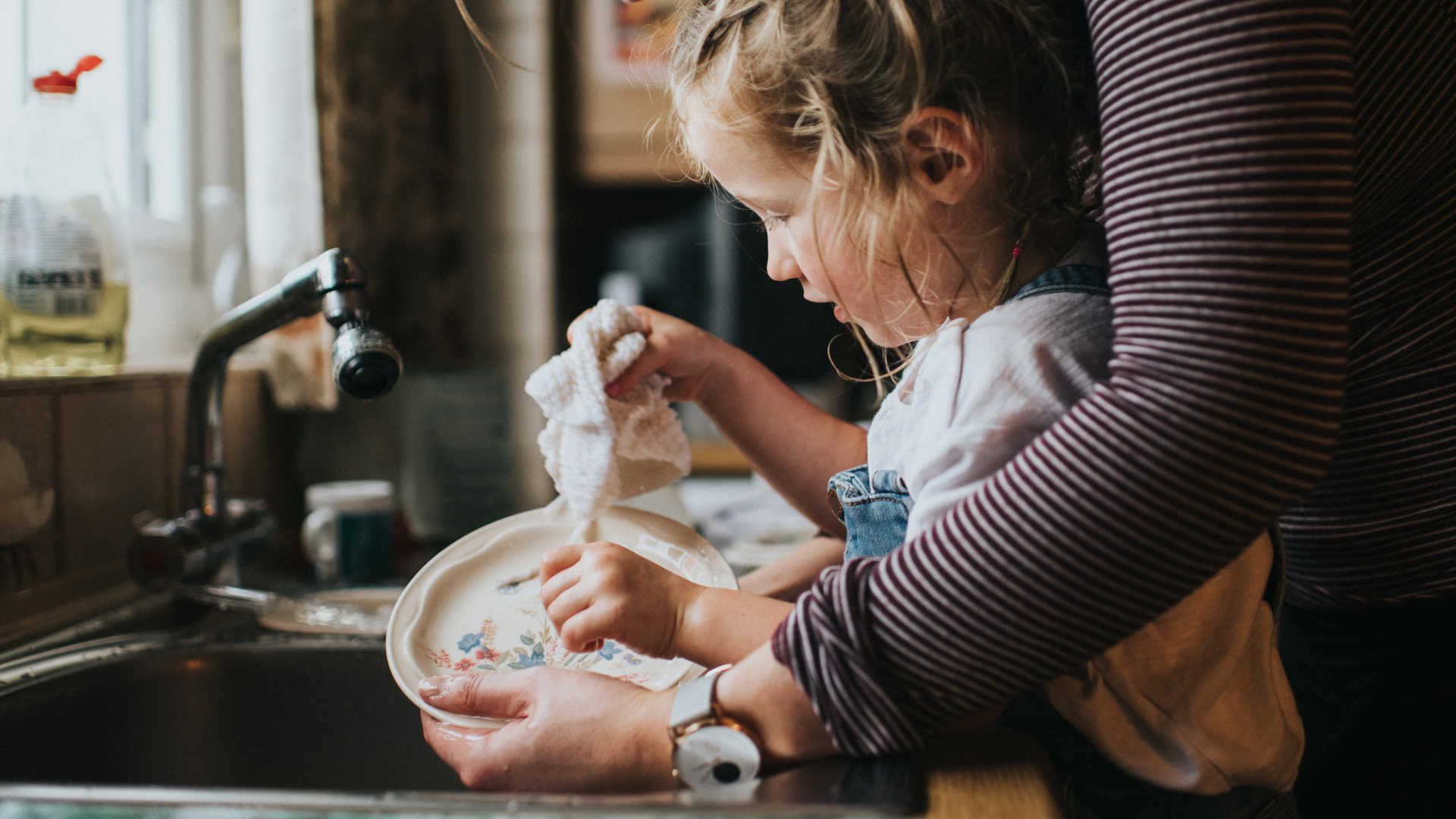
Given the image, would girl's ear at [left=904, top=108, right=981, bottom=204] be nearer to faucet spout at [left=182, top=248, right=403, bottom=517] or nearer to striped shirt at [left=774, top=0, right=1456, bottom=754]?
striped shirt at [left=774, top=0, right=1456, bottom=754]

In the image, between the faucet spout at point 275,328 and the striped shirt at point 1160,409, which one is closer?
the striped shirt at point 1160,409

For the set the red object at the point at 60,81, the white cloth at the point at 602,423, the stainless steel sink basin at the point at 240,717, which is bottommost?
the stainless steel sink basin at the point at 240,717

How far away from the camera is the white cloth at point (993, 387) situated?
0.58m

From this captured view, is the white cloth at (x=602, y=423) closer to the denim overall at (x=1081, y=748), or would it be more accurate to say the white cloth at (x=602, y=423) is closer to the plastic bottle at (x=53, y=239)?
the denim overall at (x=1081, y=748)

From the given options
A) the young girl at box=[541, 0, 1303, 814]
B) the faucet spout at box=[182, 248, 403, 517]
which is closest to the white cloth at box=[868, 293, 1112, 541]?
the young girl at box=[541, 0, 1303, 814]

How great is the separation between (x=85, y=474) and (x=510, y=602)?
1.74 feet

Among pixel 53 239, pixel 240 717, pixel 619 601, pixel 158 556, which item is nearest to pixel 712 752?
pixel 619 601

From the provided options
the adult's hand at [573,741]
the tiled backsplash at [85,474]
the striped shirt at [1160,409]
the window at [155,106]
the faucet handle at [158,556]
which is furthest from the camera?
the window at [155,106]

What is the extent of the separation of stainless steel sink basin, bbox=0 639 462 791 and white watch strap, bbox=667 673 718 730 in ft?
1.48

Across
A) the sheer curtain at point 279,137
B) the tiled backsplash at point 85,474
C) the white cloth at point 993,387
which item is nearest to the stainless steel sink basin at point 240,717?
the tiled backsplash at point 85,474

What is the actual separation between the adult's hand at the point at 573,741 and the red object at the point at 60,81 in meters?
0.79

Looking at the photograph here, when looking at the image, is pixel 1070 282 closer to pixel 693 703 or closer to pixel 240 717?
pixel 693 703

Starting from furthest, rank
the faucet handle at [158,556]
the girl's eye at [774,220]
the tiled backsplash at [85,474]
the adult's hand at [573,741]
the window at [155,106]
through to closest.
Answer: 1. the window at [155,106]
2. the faucet handle at [158,556]
3. the tiled backsplash at [85,474]
4. the girl's eye at [774,220]
5. the adult's hand at [573,741]

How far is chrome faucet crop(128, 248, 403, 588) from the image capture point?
903 mm
